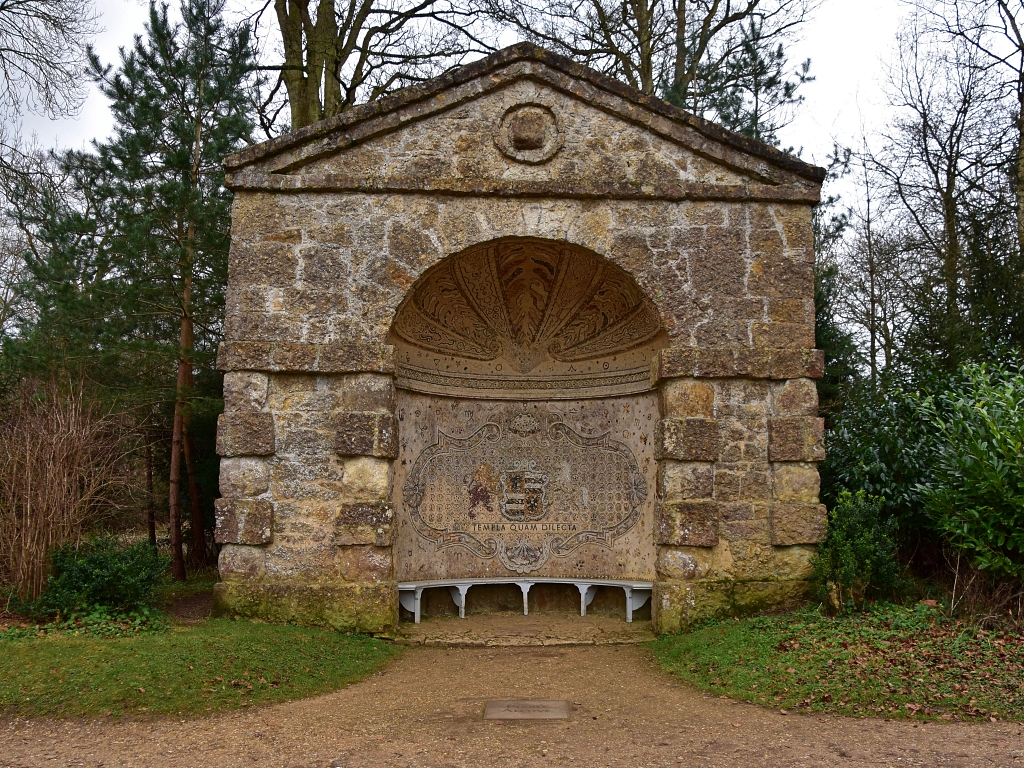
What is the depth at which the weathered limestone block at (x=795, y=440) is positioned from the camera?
680cm

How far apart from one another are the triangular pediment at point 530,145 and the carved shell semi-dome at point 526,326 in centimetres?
69

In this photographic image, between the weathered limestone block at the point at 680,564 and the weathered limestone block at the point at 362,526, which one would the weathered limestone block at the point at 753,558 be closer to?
the weathered limestone block at the point at 680,564

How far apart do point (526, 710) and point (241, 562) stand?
285 cm

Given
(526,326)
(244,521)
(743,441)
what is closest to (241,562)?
(244,521)

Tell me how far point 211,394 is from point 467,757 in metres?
6.63

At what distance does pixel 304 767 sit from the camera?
3.95 metres

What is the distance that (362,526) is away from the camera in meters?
6.55

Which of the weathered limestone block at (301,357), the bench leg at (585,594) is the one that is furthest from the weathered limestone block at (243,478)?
the bench leg at (585,594)

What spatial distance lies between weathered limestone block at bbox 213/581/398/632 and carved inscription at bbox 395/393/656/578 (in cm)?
128

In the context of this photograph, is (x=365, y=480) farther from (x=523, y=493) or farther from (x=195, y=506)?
(x=195, y=506)

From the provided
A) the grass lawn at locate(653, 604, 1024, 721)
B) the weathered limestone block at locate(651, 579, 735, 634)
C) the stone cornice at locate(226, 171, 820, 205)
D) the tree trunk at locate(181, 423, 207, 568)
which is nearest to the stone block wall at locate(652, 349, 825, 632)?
the weathered limestone block at locate(651, 579, 735, 634)

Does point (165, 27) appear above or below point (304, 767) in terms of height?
above

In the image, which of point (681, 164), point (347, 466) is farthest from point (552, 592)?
point (681, 164)

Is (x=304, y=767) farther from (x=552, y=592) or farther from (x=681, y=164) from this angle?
(x=681, y=164)
